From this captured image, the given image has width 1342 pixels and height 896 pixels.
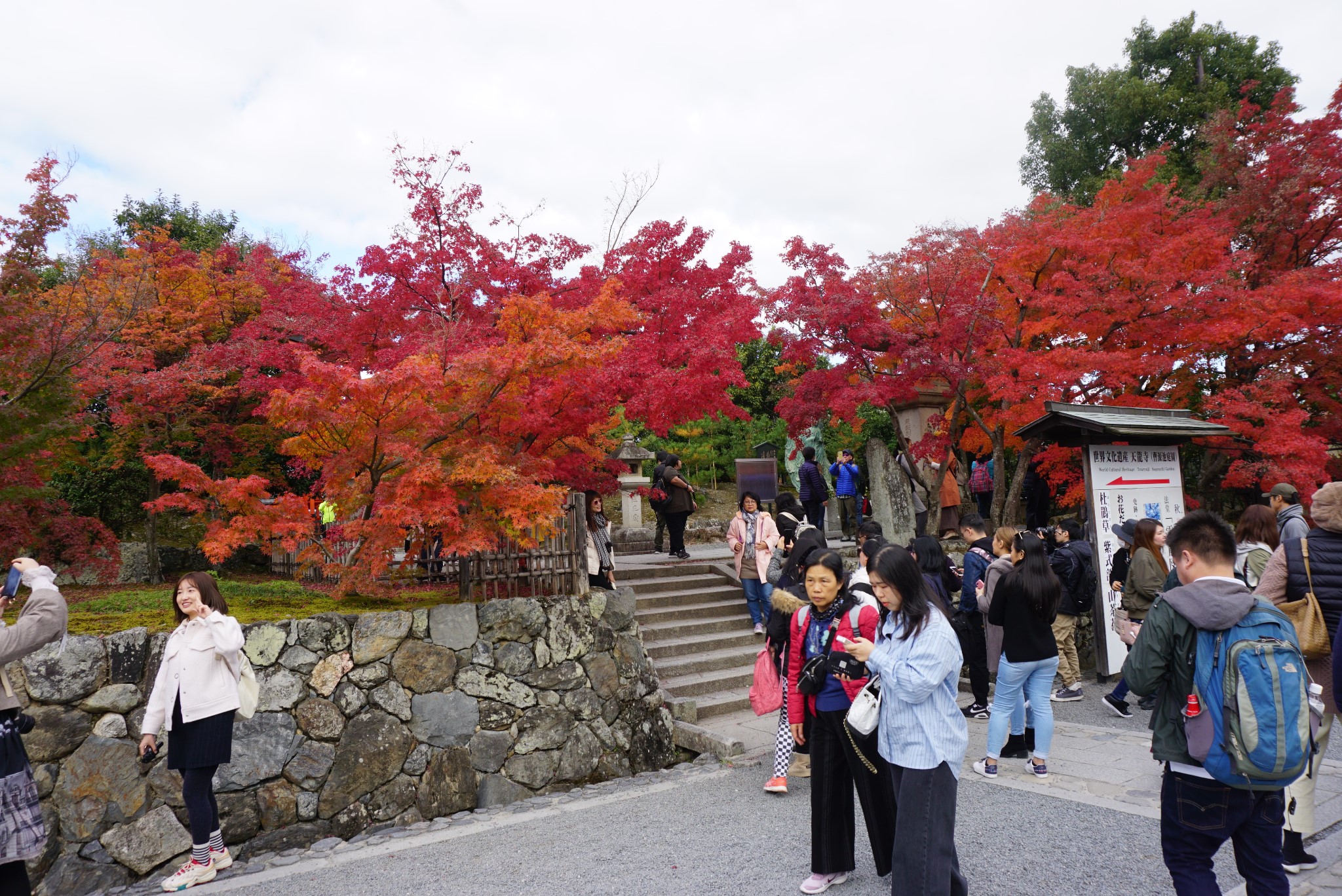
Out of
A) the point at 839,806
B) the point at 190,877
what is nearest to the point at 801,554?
the point at 839,806

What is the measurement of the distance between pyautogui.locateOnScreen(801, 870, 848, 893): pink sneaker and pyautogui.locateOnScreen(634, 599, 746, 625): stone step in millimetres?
5014

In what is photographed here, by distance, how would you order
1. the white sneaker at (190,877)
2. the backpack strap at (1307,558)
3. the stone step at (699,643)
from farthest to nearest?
1. the stone step at (699,643)
2. the white sneaker at (190,877)
3. the backpack strap at (1307,558)

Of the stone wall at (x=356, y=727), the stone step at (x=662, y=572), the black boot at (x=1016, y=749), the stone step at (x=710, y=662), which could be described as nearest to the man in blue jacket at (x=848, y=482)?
the stone step at (x=662, y=572)

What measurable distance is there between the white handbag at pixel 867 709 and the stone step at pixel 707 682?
4.59 metres

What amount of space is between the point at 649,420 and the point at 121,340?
22.0 feet

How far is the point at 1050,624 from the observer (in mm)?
5379

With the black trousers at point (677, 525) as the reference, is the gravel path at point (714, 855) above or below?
below

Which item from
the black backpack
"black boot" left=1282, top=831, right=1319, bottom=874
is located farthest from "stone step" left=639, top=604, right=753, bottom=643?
"black boot" left=1282, top=831, right=1319, bottom=874

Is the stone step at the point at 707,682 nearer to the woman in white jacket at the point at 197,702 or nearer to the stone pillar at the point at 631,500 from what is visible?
the woman in white jacket at the point at 197,702

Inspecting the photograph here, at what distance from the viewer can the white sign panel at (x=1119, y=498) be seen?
8.26 meters

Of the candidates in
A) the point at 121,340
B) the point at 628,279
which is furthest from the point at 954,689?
the point at 121,340

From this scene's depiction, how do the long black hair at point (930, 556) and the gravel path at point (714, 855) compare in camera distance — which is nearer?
the gravel path at point (714, 855)

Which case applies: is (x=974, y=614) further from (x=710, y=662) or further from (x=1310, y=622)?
(x=1310, y=622)

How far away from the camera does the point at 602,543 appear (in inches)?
336
